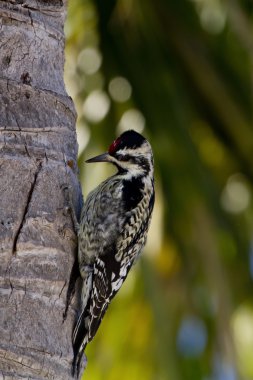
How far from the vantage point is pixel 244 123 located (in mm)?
7996

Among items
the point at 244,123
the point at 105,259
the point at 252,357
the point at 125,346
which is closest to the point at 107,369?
the point at 125,346

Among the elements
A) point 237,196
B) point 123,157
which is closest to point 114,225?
point 123,157

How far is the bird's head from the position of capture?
605cm

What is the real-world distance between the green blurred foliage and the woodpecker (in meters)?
1.32

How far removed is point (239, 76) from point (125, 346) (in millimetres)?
2181

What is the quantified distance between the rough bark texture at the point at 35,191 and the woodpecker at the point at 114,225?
0.19m

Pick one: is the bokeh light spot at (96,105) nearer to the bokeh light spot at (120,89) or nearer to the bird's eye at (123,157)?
the bokeh light spot at (120,89)

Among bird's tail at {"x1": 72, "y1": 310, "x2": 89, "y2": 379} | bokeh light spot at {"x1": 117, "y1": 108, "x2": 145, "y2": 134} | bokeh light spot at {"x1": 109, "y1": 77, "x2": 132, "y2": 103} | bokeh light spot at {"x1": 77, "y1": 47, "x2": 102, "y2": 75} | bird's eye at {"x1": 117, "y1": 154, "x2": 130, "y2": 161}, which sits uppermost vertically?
bokeh light spot at {"x1": 77, "y1": 47, "x2": 102, "y2": 75}

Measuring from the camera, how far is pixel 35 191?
5141 millimetres

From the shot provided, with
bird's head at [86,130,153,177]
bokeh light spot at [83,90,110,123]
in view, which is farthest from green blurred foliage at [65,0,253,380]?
bird's head at [86,130,153,177]

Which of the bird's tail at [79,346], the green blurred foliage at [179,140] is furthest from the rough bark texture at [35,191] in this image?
the green blurred foliage at [179,140]

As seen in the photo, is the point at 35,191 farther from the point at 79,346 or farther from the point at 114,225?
the point at 114,225

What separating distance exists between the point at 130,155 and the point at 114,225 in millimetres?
422

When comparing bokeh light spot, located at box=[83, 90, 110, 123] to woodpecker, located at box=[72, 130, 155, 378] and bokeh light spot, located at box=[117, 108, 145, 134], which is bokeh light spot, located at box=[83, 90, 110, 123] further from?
woodpecker, located at box=[72, 130, 155, 378]
